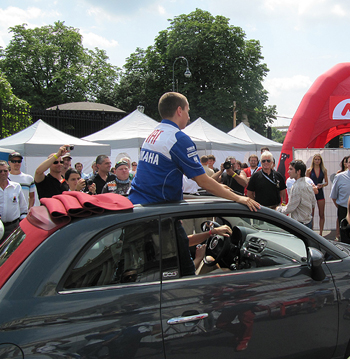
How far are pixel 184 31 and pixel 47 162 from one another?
110 feet

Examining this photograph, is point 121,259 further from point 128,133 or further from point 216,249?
point 128,133

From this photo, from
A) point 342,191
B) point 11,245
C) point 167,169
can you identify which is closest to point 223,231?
point 167,169

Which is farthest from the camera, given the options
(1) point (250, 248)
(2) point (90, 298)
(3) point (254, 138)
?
(3) point (254, 138)

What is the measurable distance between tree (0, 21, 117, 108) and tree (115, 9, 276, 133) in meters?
12.1

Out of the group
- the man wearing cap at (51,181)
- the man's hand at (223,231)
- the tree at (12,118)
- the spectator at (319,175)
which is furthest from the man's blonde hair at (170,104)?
the tree at (12,118)

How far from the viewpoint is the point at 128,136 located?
13.5 meters

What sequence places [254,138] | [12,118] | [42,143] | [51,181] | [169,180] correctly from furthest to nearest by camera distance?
[254,138] < [12,118] < [42,143] < [51,181] < [169,180]

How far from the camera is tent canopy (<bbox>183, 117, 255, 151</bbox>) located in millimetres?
14367

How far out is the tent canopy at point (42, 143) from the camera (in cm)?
1003

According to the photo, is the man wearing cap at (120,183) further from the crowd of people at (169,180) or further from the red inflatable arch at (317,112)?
the red inflatable arch at (317,112)

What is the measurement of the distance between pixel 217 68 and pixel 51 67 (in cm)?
2134

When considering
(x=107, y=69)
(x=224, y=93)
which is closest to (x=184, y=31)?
(x=224, y=93)

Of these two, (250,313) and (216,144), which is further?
(216,144)

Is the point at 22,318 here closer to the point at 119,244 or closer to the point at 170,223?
the point at 119,244
